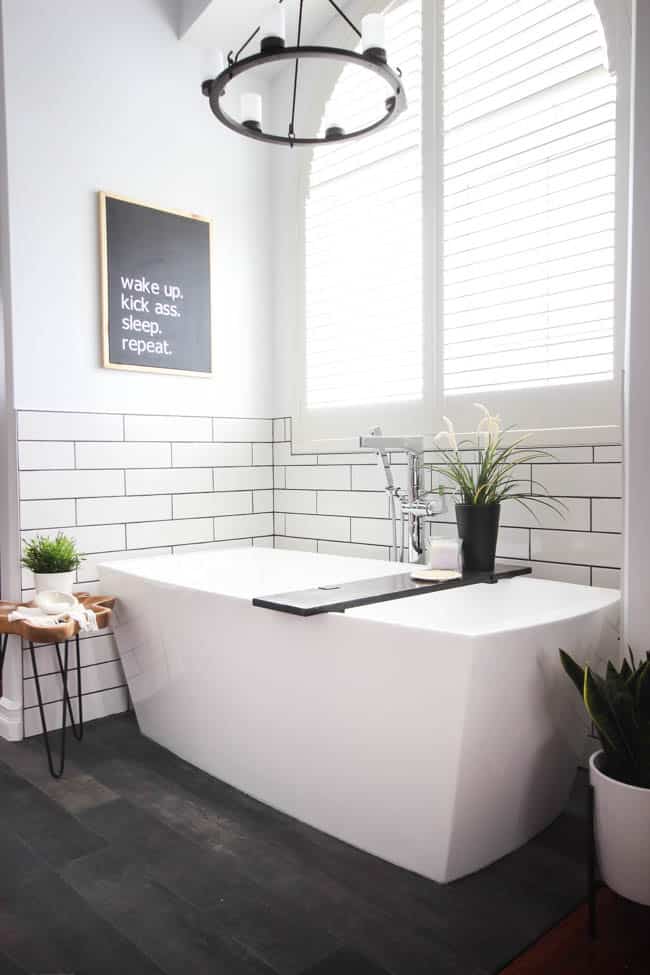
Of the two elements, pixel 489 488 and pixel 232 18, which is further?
pixel 232 18

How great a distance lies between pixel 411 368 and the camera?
2887 millimetres

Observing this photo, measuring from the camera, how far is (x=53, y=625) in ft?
7.62

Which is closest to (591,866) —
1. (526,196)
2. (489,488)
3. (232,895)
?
(232,895)

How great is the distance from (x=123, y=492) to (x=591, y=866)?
6.93 ft

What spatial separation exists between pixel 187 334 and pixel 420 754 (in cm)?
211

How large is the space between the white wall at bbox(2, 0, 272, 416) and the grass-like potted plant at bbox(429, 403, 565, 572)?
133 centimetres

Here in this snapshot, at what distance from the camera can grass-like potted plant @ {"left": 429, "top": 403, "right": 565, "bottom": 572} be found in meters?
2.35

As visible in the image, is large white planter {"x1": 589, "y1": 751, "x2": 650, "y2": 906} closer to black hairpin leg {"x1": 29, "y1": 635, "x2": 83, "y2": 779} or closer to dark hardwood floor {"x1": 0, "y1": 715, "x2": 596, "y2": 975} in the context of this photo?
dark hardwood floor {"x1": 0, "y1": 715, "x2": 596, "y2": 975}

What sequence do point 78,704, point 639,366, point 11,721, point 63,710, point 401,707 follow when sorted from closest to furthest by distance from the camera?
point 401,707, point 639,366, point 63,710, point 11,721, point 78,704

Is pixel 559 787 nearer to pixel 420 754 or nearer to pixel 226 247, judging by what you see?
pixel 420 754

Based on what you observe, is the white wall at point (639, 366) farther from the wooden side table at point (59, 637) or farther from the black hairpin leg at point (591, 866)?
the wooden side table at point (59, 637)

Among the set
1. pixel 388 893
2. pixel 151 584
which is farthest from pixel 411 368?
pixel 388 893

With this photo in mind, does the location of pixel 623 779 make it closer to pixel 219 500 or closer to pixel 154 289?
pixel 219 500

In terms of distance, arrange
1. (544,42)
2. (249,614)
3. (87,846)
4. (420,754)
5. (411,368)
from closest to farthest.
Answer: (420,754) → (87,846) → (249,614) → (544,42) → (411,368)
